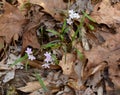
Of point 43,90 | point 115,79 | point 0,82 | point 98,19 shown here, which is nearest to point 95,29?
point 98,19

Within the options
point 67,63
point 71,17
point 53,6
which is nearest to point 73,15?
point 71,17

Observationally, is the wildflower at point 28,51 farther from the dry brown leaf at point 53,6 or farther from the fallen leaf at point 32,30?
the dry brown leaf at point 53,6

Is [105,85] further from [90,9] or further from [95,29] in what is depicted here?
[90,9]

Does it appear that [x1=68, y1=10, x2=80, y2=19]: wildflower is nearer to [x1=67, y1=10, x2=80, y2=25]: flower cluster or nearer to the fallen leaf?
[x1=67, y1=10, x2=80, y2=25]: flower cluster

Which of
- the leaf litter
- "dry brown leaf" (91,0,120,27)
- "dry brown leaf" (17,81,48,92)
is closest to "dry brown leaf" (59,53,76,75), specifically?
the leaf litter

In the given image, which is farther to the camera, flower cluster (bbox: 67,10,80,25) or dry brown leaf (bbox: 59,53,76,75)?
flower cluster (bbox: 67,10,80,25)

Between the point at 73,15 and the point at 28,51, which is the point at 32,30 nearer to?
the point at 28,51
